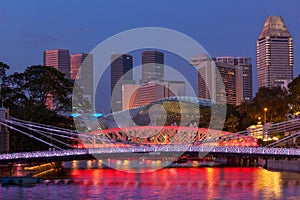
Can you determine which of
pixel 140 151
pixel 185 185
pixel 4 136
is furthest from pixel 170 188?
pixel 4 136

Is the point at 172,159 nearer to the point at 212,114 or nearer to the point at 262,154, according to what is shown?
the point at 212,114

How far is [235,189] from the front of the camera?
56.8 meters

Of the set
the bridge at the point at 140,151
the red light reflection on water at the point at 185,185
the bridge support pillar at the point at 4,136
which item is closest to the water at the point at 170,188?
the red light reflection on water at the point at 185,185

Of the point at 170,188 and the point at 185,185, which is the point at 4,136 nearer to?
the point at 185,185

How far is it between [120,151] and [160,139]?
80377 mm

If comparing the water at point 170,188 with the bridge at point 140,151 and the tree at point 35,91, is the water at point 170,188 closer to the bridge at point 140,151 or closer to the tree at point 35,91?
the bridge at point 140,151

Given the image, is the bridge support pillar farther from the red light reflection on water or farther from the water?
the red light reflection on water

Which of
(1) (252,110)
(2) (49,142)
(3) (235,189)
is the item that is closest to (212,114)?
(1) (252,110)

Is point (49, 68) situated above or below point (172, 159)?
above

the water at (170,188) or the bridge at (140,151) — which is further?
the bridge at (140,151)

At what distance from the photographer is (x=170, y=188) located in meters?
58.1

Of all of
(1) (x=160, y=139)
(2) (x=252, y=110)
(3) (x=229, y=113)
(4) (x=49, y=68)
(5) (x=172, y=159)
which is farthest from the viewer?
(1) (x=160, y=139)

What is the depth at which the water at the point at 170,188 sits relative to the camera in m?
52.4

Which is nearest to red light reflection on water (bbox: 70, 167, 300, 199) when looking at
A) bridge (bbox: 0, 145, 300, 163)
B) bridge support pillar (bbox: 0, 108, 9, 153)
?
bridge (bbox: 0, 145, 300, 163)
